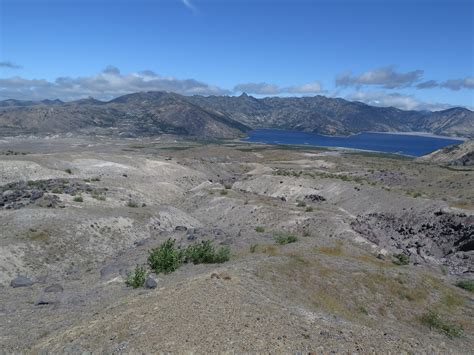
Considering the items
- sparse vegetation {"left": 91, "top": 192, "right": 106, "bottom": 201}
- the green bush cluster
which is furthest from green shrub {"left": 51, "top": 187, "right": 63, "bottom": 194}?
the green bush cluster

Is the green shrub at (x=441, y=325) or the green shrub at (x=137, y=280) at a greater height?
the green shrub at (x=137, y=280)

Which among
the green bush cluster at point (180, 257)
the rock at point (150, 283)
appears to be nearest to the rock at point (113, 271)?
the green bush cluster at point (180, 257)

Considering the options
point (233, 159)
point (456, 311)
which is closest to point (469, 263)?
point (456, 311)

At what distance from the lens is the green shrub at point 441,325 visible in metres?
19.9

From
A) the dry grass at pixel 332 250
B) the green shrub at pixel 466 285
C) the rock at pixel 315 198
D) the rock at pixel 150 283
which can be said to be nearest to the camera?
the rock at pixel 150 283

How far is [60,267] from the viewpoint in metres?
31.2

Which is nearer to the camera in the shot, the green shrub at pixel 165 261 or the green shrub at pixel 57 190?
the green shrub at pixel 165 261

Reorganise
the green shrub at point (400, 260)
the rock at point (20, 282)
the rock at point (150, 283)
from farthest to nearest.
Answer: the green shrub at point (400, 260)
the rock at point (20, 282)
the rock at point (150, 283)

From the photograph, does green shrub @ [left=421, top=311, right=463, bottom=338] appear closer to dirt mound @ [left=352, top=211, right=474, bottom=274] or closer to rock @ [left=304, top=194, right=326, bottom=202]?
dirt mound @ [left=352, top=211, right=474, bottom=274]

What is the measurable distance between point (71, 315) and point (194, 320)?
6.31 meters

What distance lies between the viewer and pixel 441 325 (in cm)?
2047

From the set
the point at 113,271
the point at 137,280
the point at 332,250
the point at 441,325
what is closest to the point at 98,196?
the point at 113,271

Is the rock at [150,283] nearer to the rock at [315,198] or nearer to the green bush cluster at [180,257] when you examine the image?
the green bush cluster at [180,257]

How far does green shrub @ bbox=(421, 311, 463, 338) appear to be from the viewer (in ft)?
65.4
